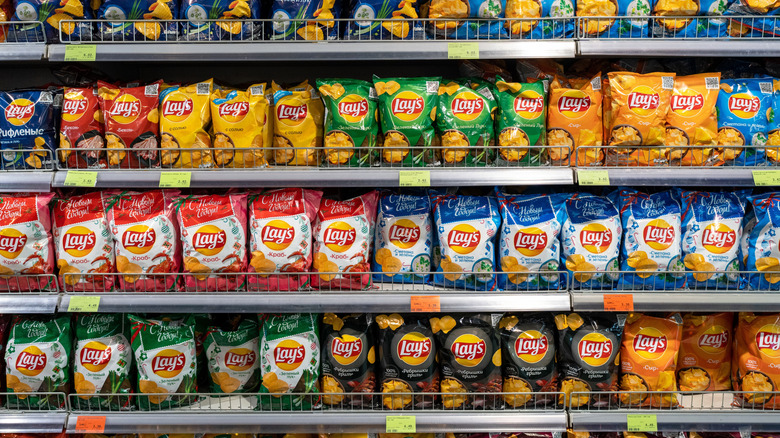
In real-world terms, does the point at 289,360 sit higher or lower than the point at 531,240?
lower

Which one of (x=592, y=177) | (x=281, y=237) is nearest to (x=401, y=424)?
(x=281, y=237)

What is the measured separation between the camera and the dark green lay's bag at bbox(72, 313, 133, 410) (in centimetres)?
179

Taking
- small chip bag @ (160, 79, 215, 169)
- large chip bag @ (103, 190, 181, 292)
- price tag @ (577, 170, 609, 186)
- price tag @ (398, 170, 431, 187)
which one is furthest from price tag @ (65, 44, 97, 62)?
price tag @ (577, 170, 609, 186)

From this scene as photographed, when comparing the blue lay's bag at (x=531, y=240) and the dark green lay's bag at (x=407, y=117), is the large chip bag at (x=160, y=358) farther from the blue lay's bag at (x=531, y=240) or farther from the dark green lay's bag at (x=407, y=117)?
the blue lay's bag at (x=531, y=240)

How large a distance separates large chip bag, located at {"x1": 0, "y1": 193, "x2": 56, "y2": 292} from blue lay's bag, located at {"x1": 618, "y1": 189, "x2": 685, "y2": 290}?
1.86 m

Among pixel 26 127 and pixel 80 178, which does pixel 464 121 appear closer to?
pixel 80 178

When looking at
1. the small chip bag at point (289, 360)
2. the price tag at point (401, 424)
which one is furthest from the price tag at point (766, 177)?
the small chip bag at point (289, 360)

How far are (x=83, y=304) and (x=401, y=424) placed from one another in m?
1.06

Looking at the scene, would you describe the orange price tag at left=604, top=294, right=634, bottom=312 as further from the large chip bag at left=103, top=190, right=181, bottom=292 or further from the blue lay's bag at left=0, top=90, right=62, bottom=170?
→ the blue lay's bag at left=0, top=90, right=62, bottom=170

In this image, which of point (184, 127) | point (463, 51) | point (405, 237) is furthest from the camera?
point (405, 237)

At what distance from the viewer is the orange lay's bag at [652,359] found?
5.88 ft

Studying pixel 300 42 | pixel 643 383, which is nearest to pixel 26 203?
pixel 300 42

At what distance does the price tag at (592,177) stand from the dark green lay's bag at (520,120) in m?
0.14

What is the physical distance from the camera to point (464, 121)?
1738 millimetres
